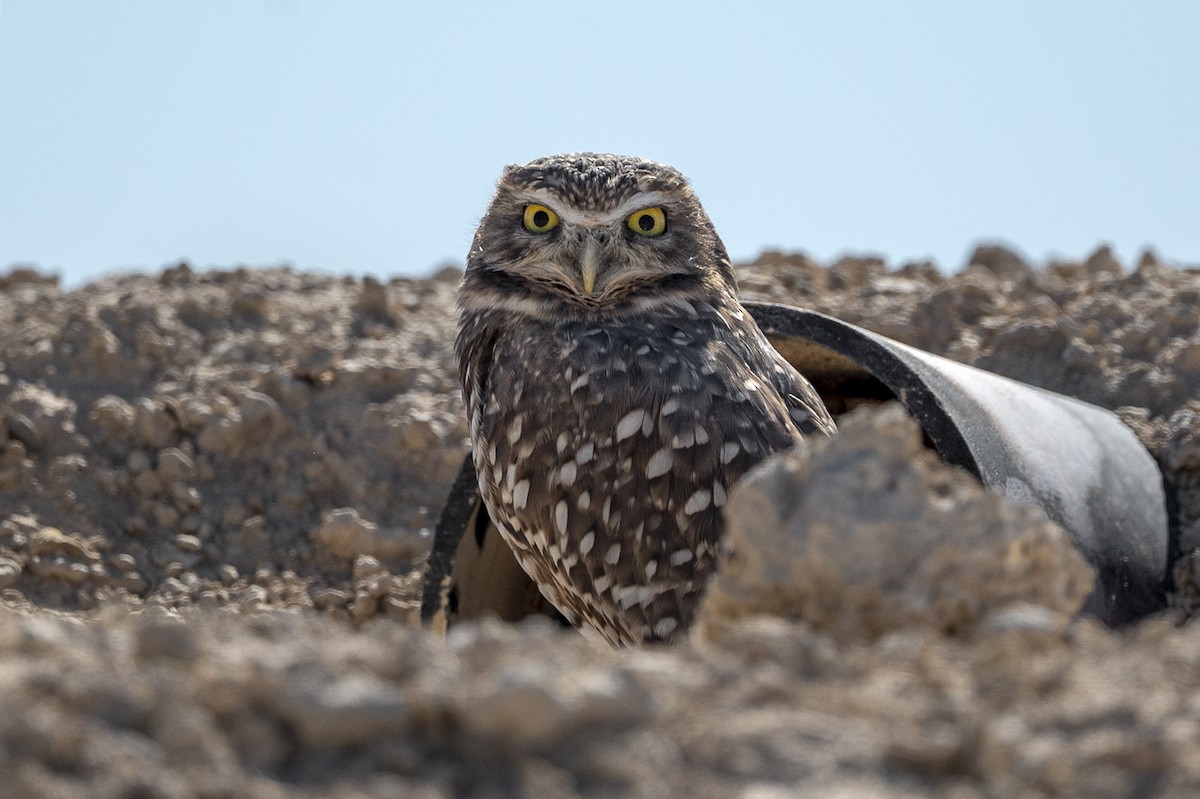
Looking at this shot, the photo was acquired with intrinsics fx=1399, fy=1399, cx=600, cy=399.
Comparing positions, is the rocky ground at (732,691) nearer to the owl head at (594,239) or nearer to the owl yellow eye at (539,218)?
the owl head at (594,239)

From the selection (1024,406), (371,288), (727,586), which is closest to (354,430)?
(371,288)

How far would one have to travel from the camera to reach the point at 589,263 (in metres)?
5.03

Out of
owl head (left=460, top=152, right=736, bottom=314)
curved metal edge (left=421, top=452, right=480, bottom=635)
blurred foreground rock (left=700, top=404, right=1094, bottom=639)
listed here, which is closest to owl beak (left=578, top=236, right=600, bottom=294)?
owl head (left=460, top=152, right=736, bottom=314)

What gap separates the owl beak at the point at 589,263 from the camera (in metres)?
5.00

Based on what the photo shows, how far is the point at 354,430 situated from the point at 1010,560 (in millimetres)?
5537

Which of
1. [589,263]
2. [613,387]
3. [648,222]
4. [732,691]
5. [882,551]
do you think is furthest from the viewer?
[648,222]

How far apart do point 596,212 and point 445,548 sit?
5.63 feet

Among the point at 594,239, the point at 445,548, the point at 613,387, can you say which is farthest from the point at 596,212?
the point at 445,548

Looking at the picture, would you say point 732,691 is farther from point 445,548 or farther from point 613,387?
point 445,548

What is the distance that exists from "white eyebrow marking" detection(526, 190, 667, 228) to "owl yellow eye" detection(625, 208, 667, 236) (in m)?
0.02

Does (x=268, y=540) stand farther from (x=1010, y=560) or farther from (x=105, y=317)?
(x=1010, y=560)

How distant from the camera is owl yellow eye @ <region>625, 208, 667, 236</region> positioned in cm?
521

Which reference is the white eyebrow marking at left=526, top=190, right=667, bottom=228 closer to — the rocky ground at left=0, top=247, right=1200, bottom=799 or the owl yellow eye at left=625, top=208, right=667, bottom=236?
the owl yellow eye at left=625, top=208, right=667, bottom=236

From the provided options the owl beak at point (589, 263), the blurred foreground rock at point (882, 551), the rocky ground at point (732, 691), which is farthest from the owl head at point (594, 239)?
the blurred foreground rock at point (882, 551)
